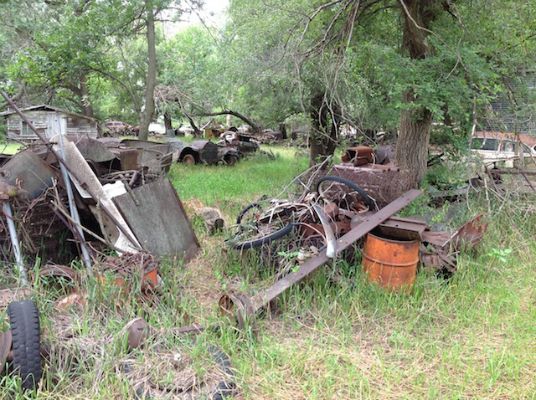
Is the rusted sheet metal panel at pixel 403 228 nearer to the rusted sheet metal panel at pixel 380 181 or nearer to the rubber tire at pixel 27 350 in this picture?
the rusted sheet metal panel at pixel 380 181

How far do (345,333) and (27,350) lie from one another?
7.36 feet

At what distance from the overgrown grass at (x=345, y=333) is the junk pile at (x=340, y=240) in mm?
167

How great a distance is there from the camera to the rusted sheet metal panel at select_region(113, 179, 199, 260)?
4273 mm

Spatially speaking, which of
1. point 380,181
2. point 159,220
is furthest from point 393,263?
point 159,220

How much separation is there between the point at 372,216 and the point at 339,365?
1802 mm

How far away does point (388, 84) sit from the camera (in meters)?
5.43

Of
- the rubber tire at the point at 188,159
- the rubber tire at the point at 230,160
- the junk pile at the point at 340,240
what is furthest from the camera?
the rubber tire at the point at 230,160

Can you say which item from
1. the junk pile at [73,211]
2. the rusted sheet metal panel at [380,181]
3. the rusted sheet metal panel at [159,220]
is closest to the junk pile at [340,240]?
the rusted sheet metal panel at [380,181]

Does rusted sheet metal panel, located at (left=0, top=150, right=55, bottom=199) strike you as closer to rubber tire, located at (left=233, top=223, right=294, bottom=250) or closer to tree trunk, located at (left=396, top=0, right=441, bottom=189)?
rubber tire, located at (left=233, top=223, right=294, bottom=250)

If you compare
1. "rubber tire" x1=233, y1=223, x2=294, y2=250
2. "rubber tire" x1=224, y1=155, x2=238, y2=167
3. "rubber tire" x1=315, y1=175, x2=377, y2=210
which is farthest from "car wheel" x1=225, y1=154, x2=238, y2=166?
"rubber tire" x1=233, y1=223, x2=294, y2=250

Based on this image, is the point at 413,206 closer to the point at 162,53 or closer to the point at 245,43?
the point at 245,43

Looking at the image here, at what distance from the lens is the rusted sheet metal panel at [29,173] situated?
4.09m

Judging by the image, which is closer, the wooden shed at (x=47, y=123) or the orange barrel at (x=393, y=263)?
the orange barrel at (x=393, y=263)

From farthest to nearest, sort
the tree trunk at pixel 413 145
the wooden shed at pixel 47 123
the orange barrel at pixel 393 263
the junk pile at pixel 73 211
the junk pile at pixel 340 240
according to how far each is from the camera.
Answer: the wooden shed at pixel 47 123 < the tree trunk at pixel 413 145 < the junk pile at pixel 73 211 < the orange barrel at pixel 393 263 < the junk pile at pixel 340 240
